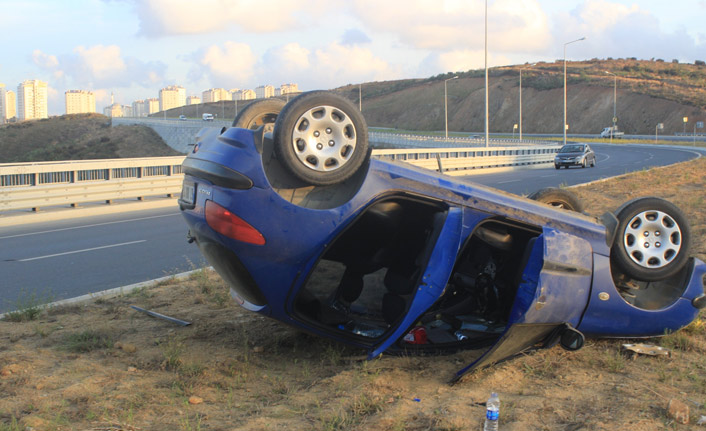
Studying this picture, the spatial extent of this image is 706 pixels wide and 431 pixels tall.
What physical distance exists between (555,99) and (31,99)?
141 meters

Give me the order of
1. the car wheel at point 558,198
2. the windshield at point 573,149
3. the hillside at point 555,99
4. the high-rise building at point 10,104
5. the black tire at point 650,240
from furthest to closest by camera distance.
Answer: the high-rise building at point 10,104 < the hillside at point 555,99 < the windshield at point 573,149 < the car wheel at point 558,198 < the black tire at point 650,240

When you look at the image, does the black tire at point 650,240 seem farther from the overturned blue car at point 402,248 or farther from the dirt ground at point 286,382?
the dirt ground at point 286,382

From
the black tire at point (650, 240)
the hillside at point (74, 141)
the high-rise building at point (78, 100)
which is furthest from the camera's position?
the high-rise building at point (78, 100)

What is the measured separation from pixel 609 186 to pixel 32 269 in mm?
14328

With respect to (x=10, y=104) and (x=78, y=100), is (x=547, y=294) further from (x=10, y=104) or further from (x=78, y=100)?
(x=78, y=100)

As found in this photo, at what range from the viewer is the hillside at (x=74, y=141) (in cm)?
7656

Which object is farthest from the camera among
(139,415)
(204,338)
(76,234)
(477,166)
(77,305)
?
(477,166)

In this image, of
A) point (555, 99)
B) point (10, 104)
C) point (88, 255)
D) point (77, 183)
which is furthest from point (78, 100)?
point (88, 255)

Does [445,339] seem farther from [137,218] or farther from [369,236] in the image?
[137,218]

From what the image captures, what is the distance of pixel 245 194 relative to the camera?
4.01m

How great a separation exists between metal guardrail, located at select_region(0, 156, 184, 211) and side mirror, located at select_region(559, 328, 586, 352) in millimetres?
14026

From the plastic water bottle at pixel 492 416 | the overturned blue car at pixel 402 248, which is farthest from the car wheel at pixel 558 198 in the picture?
the plastic water bottle at pixel 492 416

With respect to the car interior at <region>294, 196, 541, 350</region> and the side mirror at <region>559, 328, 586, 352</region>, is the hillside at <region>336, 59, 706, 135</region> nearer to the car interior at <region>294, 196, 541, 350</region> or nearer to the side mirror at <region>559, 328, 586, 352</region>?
the car interior at <region>294, 196, 541, 350</region>

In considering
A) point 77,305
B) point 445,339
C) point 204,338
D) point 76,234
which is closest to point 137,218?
point 76,234
